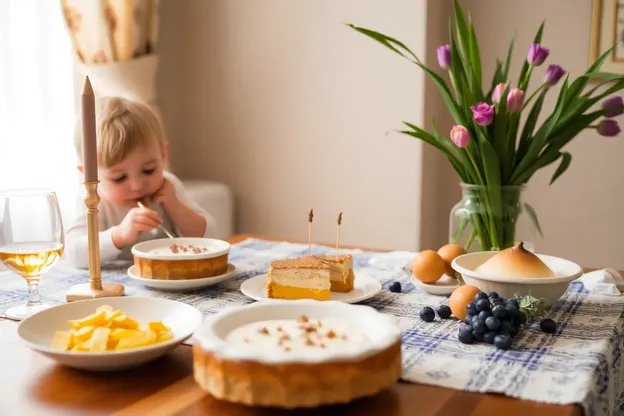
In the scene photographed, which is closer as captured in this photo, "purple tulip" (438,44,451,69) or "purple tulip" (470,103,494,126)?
"purple tulip" (470,103,494,126)

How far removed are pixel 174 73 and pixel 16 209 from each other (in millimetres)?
2334

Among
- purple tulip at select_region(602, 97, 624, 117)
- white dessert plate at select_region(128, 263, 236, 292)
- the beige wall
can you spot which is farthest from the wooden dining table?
the beige wall

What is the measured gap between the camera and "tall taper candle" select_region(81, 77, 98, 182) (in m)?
1.29

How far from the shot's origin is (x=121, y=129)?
6.07 ft

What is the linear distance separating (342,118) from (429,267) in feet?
5.92

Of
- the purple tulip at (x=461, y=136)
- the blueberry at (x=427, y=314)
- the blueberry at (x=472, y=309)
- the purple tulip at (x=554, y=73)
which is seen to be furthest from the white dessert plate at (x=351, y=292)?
the purple tulip at (x=554, y=73)

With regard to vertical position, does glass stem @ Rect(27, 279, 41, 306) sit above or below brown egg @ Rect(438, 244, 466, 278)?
below

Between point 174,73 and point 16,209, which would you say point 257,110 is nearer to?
point 174,73

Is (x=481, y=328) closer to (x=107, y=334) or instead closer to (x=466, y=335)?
(x=466, y=335)

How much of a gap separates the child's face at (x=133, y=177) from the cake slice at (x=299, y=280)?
2.43 feet

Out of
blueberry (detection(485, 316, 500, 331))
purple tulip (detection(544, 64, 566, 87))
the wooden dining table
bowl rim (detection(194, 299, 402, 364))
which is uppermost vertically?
purple tulip (detection(544, 64, 566, 87))

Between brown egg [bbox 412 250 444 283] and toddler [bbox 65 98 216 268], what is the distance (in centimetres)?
66

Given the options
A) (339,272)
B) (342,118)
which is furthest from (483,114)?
(342,118)

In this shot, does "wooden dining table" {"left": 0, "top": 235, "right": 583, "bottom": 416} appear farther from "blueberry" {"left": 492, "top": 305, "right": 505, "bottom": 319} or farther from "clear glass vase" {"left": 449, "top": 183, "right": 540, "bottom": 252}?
"clear glass vase" {"left": 449, "top": 183, "right": 540, "bottom": 252}
